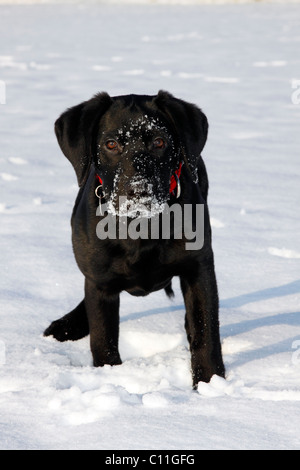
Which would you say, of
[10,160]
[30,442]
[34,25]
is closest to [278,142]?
[10,160]

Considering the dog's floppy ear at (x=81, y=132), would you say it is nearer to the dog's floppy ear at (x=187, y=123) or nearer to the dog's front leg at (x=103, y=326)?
the dog's floppy ear at (x=187, y=123)

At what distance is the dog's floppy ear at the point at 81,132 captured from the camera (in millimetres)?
3131

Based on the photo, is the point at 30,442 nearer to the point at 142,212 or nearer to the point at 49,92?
the point at 142,212

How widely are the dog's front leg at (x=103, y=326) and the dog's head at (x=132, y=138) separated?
0.54m

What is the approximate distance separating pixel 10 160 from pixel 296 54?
9958mm

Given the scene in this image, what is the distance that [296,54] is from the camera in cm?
1530

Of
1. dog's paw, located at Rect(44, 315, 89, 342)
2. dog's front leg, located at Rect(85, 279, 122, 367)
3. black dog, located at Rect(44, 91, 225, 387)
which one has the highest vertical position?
black dog, located at Rect(44, 91, 225, 387)

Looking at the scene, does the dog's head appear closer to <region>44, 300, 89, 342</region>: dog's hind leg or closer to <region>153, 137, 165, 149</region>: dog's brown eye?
<region>153, 137, 165, 149</region>: dog's brown eye

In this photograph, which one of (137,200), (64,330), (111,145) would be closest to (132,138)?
(111,145)

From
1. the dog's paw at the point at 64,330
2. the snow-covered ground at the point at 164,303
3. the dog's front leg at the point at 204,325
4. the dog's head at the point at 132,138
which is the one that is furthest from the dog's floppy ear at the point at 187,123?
the dog's paw at the point at 64,330

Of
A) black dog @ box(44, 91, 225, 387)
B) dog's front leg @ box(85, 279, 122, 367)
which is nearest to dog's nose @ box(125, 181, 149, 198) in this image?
black dog @ box(44, 91, 225, 387)

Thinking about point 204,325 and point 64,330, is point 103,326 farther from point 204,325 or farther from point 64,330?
point 204,325

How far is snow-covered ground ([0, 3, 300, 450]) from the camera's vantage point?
7.93 feet

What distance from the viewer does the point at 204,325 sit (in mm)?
3133
